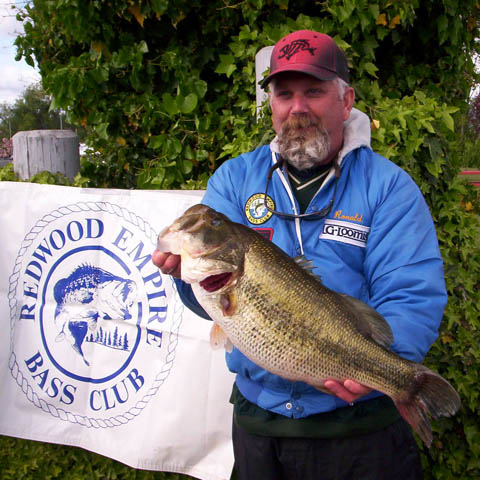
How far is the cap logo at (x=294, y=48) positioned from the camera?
7.70 feet

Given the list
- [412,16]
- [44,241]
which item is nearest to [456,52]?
[412,16]

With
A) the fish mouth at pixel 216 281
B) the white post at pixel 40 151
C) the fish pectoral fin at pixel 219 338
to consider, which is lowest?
the fish pectoral fin at pixel 219 338

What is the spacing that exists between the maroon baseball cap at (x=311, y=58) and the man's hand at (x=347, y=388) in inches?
54.8

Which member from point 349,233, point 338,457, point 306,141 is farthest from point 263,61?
point 338,457

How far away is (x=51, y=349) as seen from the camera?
11.3 feet

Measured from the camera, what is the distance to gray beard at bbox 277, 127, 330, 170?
2.31 m

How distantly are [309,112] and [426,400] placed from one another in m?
1.39

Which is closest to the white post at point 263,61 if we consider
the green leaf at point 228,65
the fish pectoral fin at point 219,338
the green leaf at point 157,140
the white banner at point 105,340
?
the green leaf at point 228,65

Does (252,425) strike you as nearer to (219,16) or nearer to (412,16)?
(412,16)

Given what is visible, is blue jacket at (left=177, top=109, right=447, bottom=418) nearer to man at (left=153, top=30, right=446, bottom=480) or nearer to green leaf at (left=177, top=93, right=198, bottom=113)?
man at (left=153, top=30, right=446, bottom=480)

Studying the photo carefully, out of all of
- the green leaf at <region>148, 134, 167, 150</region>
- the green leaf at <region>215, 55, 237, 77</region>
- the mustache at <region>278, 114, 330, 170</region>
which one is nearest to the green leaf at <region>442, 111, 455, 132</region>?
the mustache at <region>278, 114, 330, 170</region>

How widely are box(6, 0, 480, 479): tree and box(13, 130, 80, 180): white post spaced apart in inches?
12.1

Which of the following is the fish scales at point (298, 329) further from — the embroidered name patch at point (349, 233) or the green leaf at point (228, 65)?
the green leaf at point (228, 65)

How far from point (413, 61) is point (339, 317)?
3.46 meters
